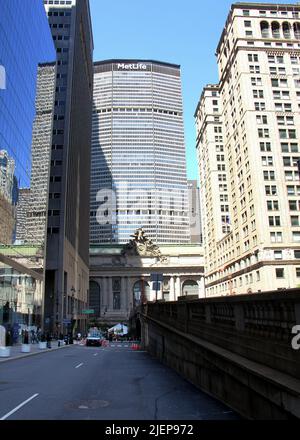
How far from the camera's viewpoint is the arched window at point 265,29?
82.1 metres

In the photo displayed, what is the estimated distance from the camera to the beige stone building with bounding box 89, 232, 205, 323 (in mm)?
140375

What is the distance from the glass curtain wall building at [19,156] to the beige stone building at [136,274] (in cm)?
7493

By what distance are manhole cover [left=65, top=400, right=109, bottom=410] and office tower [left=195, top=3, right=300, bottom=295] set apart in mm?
57943

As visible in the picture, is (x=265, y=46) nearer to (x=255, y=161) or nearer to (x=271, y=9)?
(x=271, y=9)

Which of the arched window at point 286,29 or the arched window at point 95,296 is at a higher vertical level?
the arched window at point 286,29

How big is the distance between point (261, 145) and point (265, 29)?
2705 cm

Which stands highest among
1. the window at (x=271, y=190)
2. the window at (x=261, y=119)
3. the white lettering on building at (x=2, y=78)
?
the window at (x=261, y=119)

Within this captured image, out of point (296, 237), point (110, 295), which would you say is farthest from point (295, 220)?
point (110, 295)

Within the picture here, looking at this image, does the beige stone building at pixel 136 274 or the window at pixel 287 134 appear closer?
the window at pixel 287 134

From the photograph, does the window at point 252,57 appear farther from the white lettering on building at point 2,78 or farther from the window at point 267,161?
the white lettering on building at point 2,78

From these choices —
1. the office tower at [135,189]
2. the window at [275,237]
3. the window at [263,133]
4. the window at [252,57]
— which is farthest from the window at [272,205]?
the office tower at [135,189]

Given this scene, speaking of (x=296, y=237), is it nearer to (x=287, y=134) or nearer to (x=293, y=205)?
(x=293, y=205)

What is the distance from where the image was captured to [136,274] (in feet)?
460

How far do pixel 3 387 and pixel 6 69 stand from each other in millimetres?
40371
